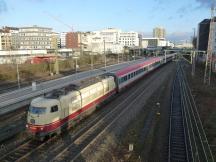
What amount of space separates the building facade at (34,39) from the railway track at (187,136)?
159 meters

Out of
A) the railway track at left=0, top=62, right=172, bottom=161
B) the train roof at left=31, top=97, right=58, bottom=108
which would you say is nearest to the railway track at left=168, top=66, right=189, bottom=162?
the railway track at left=0, top=62, right=172, bottom=161

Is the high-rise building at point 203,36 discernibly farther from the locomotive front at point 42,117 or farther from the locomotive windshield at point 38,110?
the locomotive windshield at point 38,110

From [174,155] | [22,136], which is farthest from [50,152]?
[174,155]

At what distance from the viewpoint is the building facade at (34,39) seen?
177 m

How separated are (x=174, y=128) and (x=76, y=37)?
563ft

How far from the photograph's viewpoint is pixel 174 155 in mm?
18578

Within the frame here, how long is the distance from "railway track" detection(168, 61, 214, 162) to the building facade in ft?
521

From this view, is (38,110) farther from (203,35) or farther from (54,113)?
(203,35)

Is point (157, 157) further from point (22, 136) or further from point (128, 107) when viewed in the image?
point (128, 107)

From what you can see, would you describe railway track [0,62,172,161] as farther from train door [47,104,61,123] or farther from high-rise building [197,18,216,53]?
high-rise building [197,18,216,53]

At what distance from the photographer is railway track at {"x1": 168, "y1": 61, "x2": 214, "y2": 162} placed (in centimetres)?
1834

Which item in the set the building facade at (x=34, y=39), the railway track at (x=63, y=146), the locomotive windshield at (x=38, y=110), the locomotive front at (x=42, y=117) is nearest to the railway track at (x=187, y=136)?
the railway track at (x=63, y=146)

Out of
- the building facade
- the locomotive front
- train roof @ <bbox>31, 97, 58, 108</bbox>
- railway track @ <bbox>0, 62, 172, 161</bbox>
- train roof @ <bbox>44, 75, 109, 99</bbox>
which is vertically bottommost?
railway track @ <bbox>0, 62, 172, 161</bbox>

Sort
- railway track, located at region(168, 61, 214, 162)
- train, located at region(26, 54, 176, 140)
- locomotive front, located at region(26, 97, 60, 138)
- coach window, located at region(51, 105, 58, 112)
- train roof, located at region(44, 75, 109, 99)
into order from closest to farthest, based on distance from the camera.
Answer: railway track, located at region(168, 61, 214, 162) < locomotive front, located at region(26, 97, 60, 138) < train, located at region(26, 54, 176, 140) < coach window, located at region(51, 105, 58, 112) < train roof, located at region(44, 75, 109, 99)
